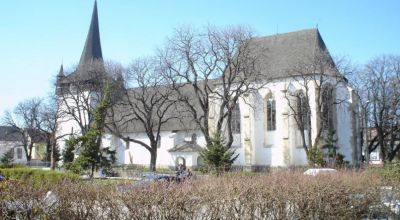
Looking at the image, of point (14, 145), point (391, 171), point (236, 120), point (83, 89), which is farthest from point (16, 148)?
point (391, 171)

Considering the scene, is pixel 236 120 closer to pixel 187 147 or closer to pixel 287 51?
pixel 187 147

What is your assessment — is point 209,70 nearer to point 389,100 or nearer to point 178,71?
point 178,71

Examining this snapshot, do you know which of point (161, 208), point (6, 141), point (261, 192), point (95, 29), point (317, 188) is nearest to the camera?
point (161, 208)

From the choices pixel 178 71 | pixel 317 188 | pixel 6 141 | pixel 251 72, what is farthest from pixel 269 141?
pixel 6 141

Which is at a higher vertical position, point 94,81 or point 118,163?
point 94,81

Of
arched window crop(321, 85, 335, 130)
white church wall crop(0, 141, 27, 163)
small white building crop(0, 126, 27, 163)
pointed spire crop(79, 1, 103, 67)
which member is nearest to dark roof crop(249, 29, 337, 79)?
arched window crop(321, 85, 335, 130)

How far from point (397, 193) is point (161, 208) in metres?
7.56

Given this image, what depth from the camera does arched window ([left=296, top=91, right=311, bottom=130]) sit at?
47188 mm

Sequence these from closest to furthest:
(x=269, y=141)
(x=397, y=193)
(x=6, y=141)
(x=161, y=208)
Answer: (x=161, y=208) → (x=397, y=193) → (x=269, y=141) → (x=6, y=141)

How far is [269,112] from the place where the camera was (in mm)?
51812

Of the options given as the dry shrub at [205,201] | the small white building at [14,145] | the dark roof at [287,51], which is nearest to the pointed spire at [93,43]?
the dark roof at [287,51]

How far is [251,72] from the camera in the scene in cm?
4606

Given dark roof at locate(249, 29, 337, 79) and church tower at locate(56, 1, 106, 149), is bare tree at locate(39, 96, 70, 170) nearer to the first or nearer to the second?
church tower at locate(56, 1, 106, 149)

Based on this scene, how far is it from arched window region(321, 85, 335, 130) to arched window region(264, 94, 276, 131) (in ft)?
18.7
